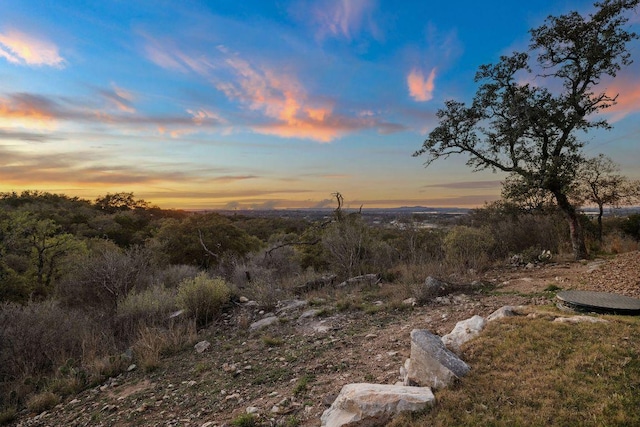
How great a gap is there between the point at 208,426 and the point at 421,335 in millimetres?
2406

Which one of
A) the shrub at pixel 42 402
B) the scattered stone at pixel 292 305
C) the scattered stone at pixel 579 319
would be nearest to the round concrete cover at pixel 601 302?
the scattered stone at pixel 579 319

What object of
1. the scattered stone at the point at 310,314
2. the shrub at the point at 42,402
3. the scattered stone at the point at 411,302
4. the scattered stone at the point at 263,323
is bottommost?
the shrub at the point at 42,402

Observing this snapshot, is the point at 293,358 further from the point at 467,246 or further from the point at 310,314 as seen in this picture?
the point at 467,246

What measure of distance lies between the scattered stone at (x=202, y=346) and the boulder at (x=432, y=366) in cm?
414

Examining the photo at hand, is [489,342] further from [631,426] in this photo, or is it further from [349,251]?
[349,251]

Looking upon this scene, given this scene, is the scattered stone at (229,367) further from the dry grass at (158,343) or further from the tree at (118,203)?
the tree at (118,203)

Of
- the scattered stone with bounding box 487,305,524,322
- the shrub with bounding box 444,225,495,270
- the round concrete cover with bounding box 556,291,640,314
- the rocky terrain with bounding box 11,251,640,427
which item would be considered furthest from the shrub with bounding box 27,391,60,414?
the shrub with bounding box 444,225,495,270

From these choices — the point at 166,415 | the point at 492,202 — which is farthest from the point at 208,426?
the point at 492,202

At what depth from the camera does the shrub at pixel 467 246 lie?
10.0 metres

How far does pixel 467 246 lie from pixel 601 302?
6306 millimetres

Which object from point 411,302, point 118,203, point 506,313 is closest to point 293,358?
point 411,302

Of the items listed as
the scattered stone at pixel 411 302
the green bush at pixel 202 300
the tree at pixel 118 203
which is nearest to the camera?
the scattered stone at pixel 411 302

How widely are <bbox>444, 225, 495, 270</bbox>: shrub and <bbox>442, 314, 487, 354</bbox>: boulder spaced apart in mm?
5623

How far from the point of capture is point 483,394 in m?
2.98
